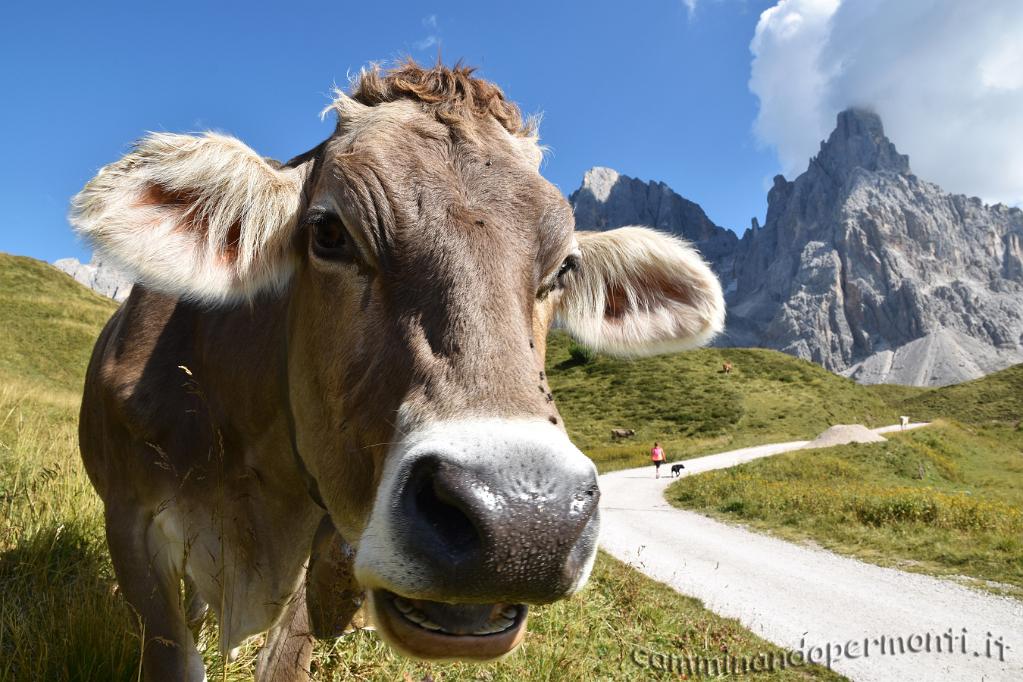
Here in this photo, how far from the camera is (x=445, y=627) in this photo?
1.68 m

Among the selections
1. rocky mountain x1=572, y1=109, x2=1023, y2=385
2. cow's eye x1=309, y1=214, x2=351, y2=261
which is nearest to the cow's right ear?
cow's eye x1=309, y1=214, x2=351, y2=261

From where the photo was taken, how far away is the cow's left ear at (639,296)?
11.0 ft

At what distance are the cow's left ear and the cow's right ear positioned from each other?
4.56 ft

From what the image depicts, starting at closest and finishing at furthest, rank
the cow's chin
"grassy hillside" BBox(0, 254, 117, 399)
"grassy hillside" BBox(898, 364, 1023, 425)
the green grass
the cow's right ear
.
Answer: the cow's chin
the cow's right ear
the green grass
"grassy hillside" BBox(0, 254, 117, 399)
"grassy hillside" BBox(898, 364, 1023, 425)

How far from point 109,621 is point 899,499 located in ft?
48.7

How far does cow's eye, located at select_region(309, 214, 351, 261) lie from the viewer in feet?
7.14

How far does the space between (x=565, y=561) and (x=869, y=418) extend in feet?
155

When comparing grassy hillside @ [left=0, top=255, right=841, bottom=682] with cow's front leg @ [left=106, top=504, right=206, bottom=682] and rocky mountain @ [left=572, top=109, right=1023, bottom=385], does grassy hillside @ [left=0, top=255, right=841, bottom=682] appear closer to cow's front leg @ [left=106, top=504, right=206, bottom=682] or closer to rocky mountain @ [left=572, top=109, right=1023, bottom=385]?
cow's front leg @ [left=106, top=504, right=206, bottom=682]

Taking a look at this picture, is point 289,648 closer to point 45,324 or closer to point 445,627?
point 445,627

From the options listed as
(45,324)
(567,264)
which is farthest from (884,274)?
(567,264)

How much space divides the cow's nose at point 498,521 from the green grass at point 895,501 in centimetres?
1028

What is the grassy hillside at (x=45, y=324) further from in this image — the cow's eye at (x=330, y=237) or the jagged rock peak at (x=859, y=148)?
the jagged rock peak at (x=859, y=148)

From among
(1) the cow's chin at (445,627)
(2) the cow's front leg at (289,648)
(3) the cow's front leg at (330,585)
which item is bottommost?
(2) the cow's front leg at (289,648)

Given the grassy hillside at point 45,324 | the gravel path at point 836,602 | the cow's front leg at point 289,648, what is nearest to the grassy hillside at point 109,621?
the cow's front leg at point 289,648
